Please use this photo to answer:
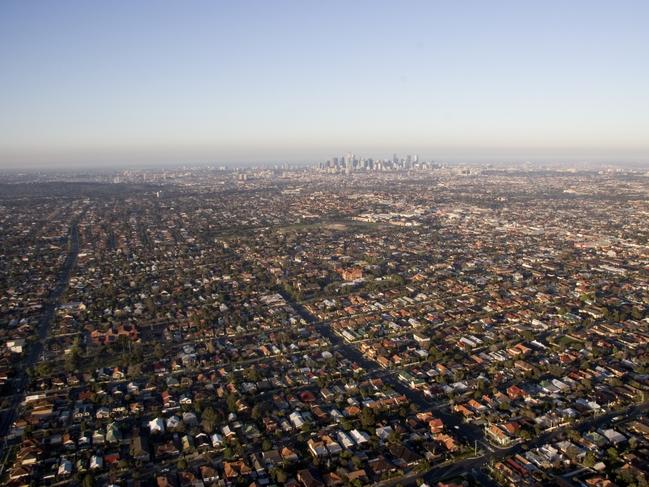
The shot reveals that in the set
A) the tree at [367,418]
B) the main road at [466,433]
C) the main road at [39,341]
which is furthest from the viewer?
the main road at [39,341]

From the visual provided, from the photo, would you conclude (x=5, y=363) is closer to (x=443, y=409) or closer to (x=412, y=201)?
(x=443, y=409)

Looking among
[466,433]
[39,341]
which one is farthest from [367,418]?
[39,341]

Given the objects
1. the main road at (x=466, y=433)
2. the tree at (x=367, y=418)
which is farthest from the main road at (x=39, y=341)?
the main road at (x=466, y=433)

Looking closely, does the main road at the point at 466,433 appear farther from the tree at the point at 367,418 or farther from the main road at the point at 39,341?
the main road at the point at 39,341

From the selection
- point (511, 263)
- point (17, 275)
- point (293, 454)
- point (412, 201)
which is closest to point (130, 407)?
point (293, 454)

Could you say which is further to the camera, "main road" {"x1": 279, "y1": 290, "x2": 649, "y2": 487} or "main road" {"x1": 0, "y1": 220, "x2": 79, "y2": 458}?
"main road" {"x1": 0, "y1": 220, "x2": 79, "y2": 458}

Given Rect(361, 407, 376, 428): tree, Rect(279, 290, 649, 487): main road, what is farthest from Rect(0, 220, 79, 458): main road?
Rect(279, 290, 649, 487): main road

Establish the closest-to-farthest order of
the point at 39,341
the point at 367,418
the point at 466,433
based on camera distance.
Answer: the point at 466,433
the point at 367,418
the point at 39,341

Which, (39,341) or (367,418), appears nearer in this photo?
(367,418)

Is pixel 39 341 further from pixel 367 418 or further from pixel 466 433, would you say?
pixel 466 433

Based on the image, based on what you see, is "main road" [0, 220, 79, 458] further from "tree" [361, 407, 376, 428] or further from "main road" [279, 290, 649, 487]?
"main road" [279, 290, 649, 487]

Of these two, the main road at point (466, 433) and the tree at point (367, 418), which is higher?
the tree at point (367, 418)
